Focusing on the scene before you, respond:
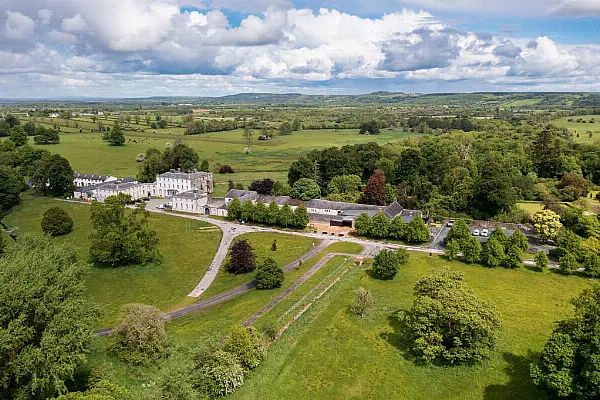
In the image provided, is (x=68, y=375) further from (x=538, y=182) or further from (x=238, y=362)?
(x=538, y=182)

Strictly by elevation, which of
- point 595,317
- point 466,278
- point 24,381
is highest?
point 595,317

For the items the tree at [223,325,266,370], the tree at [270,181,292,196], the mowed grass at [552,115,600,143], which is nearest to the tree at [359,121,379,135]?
the mowed grass at [552,115,600,143]

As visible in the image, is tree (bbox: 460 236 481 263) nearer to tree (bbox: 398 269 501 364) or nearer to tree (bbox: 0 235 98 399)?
tree (bbox: 398 269 501 364)

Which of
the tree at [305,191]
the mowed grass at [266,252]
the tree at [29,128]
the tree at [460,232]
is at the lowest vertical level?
the mowed grass at [266,252]

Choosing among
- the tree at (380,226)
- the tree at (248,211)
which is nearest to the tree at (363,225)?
the tree at (380,226)

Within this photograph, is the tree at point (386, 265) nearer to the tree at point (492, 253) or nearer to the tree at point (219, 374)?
the tree at point (492, 253)

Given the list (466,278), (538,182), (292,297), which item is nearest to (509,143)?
(538,182)
